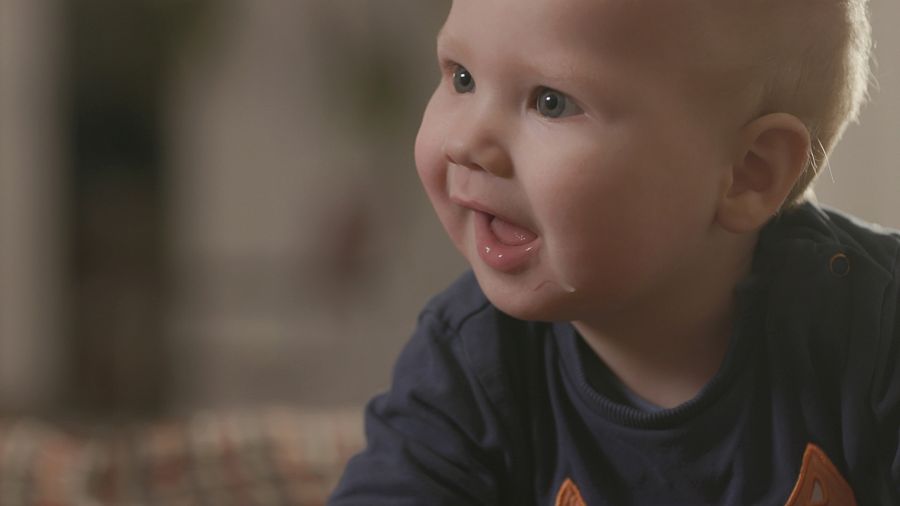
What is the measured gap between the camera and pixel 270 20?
2.77m

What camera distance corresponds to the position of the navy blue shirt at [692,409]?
82 centimetres

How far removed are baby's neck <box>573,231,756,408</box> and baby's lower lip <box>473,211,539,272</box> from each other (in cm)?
12

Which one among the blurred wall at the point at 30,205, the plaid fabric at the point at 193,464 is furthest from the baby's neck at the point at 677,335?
the blurred wall at the point at 30,205

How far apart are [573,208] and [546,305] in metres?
0.07

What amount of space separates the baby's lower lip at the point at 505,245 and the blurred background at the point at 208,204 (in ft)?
6.53

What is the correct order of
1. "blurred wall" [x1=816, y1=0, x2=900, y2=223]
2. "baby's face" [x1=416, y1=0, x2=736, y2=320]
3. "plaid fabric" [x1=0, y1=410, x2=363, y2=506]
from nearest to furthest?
"baby's face" [x1=416, y1=0, x2=736, y2=320] → "plaid fabric" [x1=0, y1=410, x2=363, y2=506] → "blurred wall" [x1=816, y1=0, x2=900, y2=223]

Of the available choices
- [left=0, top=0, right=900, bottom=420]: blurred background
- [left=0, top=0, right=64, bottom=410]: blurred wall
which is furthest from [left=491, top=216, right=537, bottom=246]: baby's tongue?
[left=0, top=0, right=64, bottom=410]: blurred wall

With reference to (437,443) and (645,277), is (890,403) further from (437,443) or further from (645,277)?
(437,443)

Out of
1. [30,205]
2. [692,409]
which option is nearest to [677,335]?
[692,409]

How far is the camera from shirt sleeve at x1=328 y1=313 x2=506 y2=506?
0.88 metres

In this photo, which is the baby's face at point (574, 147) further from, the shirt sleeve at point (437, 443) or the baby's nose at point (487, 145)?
the shirt sleeve at point (437, 443)

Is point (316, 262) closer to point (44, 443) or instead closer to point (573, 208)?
point (44, 443)

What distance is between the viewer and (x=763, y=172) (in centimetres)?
76

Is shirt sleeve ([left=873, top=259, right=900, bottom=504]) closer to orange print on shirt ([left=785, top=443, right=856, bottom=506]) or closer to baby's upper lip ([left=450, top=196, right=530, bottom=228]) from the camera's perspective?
orange print on shirt ([left=785, top=443, right=856, bottom=506])
